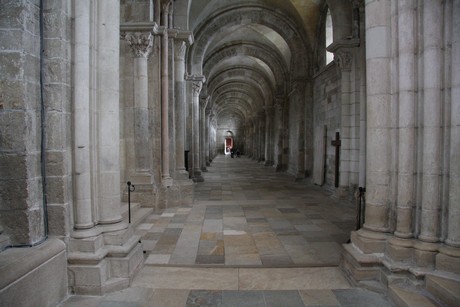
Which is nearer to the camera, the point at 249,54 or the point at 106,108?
the point at 106,108

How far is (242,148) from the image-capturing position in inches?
1941

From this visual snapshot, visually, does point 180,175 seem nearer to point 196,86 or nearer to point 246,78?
point 196,86

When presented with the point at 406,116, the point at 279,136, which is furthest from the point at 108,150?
the point at 279,136

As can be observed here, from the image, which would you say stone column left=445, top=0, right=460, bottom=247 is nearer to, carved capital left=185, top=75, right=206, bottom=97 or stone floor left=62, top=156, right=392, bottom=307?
stone floor left=62, top=156, right=392, bottom=307

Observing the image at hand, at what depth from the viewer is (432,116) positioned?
3.42 metres

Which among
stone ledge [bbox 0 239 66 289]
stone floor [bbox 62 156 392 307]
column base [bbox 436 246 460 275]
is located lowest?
stone floor [bbox 62 156 392 307]

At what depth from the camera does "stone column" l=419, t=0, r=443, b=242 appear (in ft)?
11.2

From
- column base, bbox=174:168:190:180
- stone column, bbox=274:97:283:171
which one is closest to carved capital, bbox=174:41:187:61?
column base, bbox=174:168:190:180

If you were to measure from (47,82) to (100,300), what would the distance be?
2370 millimetres

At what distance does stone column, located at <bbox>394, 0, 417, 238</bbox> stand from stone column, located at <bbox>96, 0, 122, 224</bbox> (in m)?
3.34

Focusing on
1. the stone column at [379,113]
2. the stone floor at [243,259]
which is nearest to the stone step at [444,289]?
the stone floor at [243,259]

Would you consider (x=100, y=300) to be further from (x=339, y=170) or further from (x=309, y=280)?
(x=339, y=170)

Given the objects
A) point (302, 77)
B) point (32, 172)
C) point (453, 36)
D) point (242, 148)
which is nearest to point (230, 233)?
point (32, 172)

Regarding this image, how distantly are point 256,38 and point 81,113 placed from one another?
1737cm
